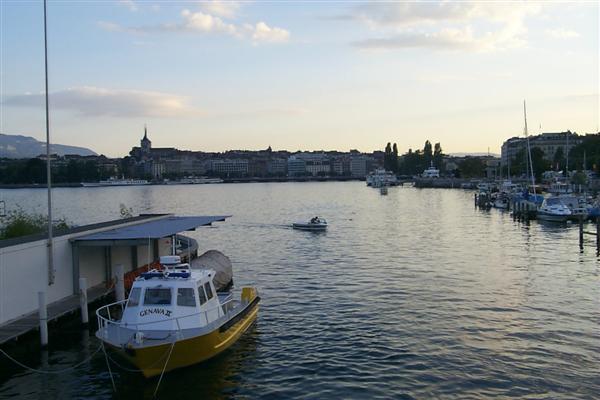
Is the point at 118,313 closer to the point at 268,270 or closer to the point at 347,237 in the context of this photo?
the point at 268,270

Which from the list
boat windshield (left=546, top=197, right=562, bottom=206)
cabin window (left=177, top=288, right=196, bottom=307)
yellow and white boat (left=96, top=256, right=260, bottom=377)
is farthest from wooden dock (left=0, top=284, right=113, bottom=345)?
boat windshield (left=546, top=197, right=562, bottom=206)

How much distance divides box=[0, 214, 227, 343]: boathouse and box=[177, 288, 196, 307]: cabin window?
6.68m

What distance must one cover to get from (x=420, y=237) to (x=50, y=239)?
4613cm

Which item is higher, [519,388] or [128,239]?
[128,239]

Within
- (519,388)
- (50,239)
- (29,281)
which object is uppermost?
(50,239)

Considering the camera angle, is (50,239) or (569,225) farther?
(569,225)

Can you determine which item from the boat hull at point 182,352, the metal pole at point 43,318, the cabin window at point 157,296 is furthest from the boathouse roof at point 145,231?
the boat hull at point 182,352

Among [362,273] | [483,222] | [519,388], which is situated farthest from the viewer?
[483,222]

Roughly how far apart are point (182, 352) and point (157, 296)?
2454 millimetres

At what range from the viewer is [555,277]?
39.9 meters

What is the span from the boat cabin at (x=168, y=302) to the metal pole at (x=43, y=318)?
414 centimetres

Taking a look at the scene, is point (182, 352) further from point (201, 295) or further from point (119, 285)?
point (119, 285)

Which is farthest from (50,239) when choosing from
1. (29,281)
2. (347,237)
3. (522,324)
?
(347,237)

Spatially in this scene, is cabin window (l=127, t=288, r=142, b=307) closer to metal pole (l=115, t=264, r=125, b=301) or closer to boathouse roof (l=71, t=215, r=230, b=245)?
metal pole (l=115, t=264, r=125, b=301)
